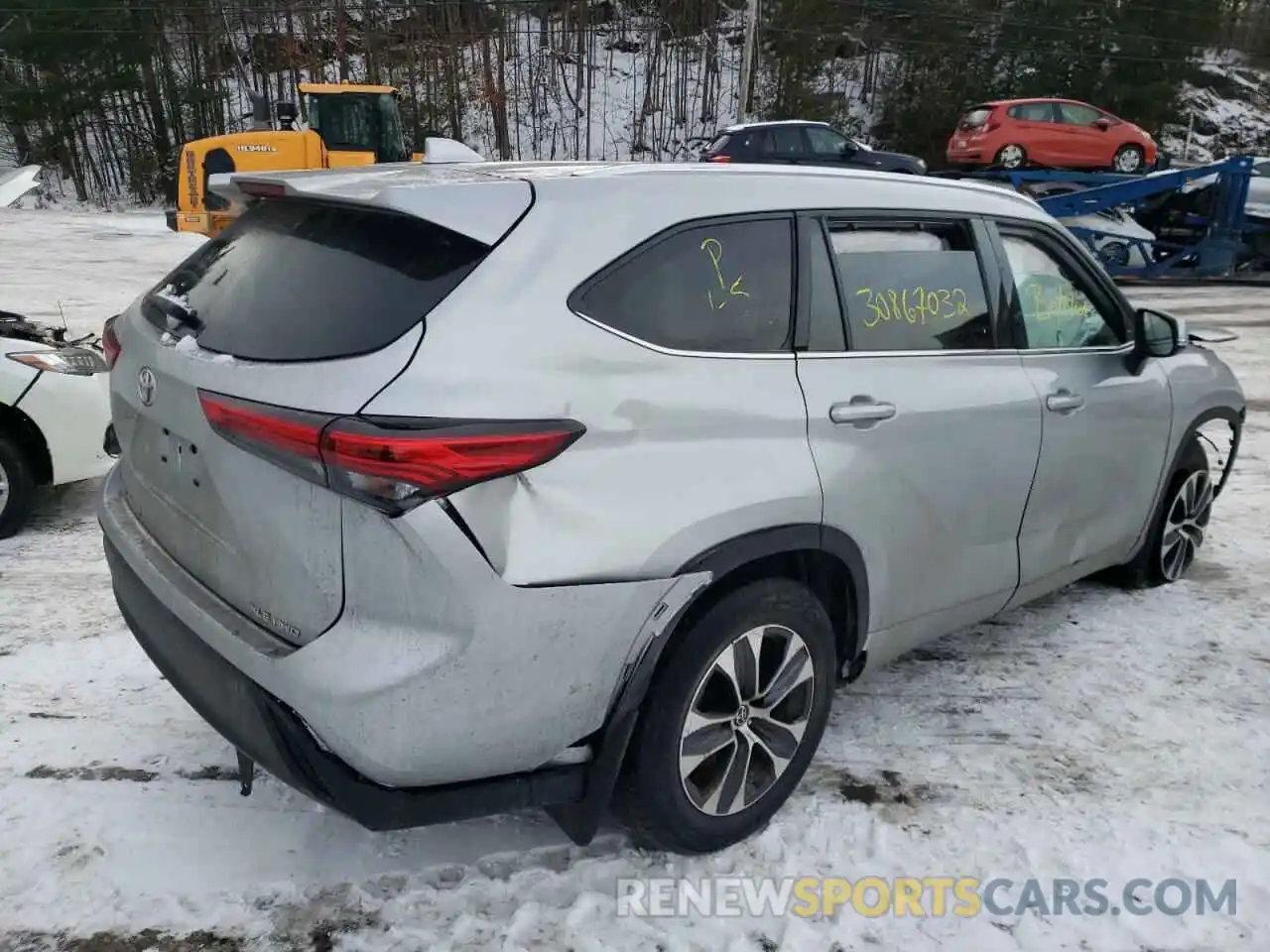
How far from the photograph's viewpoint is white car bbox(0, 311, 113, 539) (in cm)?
473

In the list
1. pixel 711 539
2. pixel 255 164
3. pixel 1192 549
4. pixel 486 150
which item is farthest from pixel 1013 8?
pixel 711 539

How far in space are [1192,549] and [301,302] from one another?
417 cm

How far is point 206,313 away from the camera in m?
2.49

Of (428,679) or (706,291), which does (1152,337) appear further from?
(428,679)

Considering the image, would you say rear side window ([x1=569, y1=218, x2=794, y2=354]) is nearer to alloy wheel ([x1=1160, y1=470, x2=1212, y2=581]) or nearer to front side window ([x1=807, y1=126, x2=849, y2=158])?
alloy wheel ([x1=1160, y1=470, x2=1212, y2=581])

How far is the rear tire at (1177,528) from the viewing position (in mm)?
4246

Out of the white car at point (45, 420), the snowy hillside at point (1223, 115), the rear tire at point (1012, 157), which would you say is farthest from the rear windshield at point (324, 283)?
the snowy hillside at point (1223, 115)

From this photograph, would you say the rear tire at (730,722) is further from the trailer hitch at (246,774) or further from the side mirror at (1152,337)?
the side mirror at (1152,337)

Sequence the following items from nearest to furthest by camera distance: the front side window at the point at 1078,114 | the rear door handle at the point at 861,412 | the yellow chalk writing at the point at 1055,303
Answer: the rear door handle at the point at 861,412 → the yellow chalk writing at the point at 1055,303 → the front side window at the point at 1078,114

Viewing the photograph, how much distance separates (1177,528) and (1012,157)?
17.1 m

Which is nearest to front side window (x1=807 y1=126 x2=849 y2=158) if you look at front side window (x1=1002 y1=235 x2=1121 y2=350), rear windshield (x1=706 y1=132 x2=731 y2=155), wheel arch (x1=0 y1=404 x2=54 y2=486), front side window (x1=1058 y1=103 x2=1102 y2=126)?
rear windshield (x1=706 y1=132 x2=731 y2=155)

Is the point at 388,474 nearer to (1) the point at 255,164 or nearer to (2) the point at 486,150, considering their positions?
(1) the point at 255,164

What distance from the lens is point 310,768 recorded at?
6.92 ft

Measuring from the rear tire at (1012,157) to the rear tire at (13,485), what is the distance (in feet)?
61.4
